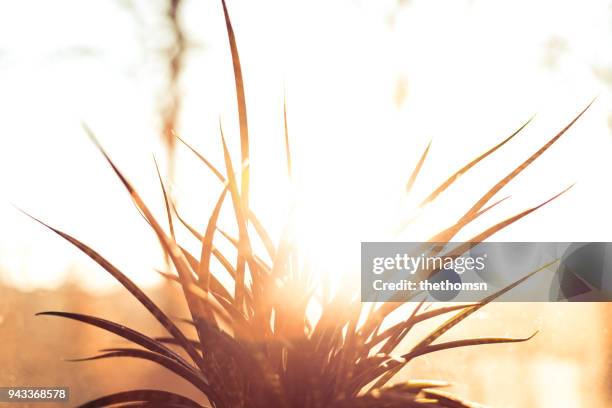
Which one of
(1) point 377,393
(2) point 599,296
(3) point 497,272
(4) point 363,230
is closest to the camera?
(1) point 377,393

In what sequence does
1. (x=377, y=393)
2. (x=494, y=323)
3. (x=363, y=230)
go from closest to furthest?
(x=377, y=393) < (x=363, y=230) < (x=494, y=323)

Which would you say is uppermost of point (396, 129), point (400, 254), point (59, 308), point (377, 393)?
point (396, 129)

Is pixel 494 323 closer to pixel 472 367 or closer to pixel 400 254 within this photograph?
pixel 472 367

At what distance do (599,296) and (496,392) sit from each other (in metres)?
0.42

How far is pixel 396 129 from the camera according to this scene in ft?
3.11

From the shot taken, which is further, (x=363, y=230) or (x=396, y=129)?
(x=396, y=129)

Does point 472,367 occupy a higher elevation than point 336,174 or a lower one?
lower

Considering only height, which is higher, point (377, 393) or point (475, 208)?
point (475, 208)

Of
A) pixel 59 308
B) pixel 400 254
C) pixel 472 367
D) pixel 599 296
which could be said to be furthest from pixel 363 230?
pixel 59 308

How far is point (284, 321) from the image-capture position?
0.43 m

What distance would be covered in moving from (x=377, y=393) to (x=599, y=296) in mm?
875

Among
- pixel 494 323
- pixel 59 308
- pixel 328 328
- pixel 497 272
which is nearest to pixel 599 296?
pixel 494 323

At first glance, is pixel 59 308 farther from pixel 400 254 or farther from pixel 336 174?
pixel 400 254

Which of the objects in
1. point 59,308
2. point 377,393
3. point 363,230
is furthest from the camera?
point 59,308
